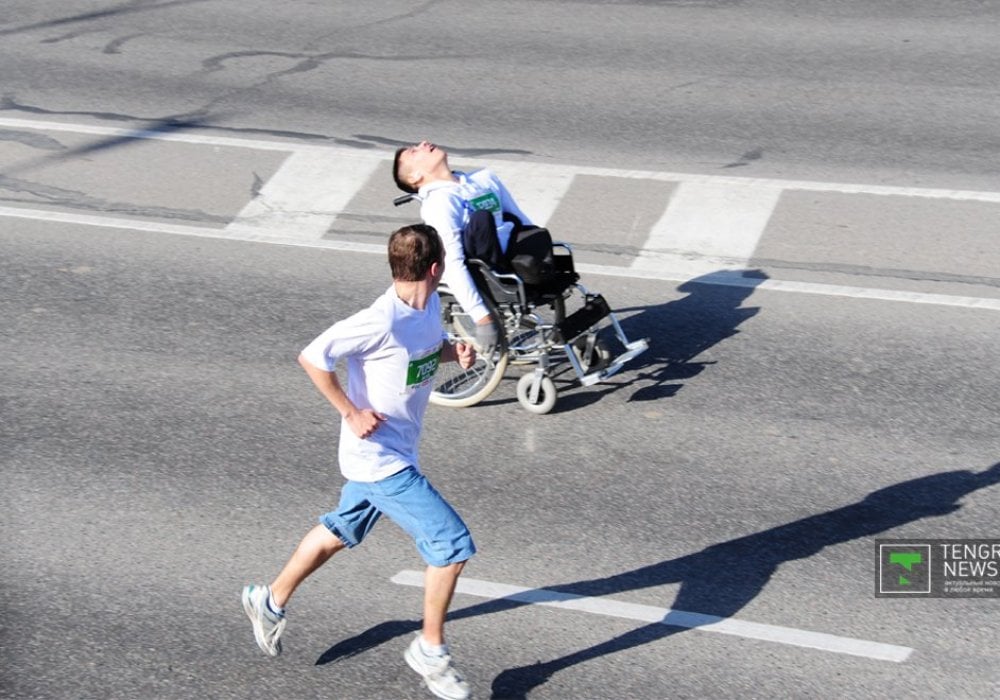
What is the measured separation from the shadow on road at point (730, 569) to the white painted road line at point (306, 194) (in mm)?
4852

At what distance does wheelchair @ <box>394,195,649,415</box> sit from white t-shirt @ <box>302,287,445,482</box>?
2.40 m

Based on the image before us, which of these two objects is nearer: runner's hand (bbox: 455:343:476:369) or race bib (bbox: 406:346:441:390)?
race bib (bbox: 406:346:441:390)

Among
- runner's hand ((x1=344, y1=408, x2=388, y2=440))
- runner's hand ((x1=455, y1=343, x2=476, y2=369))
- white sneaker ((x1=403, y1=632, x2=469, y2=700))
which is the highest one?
runner's hand ((x1=455, y1=343, x2=476, y2=369))

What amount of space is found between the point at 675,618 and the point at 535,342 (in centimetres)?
261

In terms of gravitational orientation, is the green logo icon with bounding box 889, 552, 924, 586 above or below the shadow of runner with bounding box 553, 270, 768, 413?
above

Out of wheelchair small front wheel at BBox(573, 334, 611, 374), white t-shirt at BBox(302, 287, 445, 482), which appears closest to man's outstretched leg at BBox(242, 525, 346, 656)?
white t-shirt at BBox(302, 287, 445, 482)

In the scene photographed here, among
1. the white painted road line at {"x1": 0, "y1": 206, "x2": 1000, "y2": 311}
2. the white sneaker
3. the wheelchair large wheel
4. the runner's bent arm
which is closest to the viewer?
the runner's bent arm

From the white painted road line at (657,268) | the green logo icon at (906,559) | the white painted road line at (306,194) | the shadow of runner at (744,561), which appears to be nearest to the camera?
the shadow of runner at (744,561)

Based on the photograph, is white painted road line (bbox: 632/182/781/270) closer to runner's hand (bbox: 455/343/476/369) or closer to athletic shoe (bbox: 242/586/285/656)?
runner's hand (bbox: 455/343/476/369)

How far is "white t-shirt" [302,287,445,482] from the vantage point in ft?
18.5

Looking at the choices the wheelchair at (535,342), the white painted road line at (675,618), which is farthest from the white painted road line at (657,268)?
the white painted road line at (675,618)

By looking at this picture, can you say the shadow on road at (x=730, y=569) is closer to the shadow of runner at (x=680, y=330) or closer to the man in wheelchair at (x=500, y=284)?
the shadow of runner at (x=680, y=330)

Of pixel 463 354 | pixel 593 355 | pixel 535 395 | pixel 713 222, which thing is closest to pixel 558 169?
pixel 713 222

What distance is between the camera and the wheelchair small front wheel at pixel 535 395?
8.31 metres
